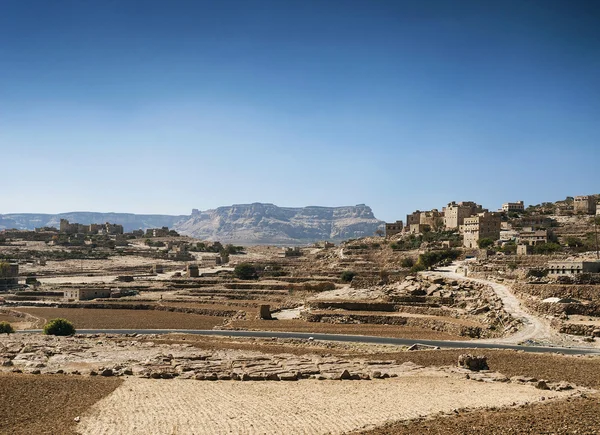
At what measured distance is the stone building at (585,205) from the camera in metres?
91.4

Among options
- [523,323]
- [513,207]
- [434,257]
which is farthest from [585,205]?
[523,323]

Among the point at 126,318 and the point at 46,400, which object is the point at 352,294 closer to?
the point at 126,318

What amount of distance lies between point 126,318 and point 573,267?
108ft

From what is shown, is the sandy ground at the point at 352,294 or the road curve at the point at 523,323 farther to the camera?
the sandy ground at the point at 352,294

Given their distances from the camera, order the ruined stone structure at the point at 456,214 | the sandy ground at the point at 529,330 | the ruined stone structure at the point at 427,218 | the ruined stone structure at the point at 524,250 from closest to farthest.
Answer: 1. the sandy ground at the point at 529,330
2. the ruined stone structure at the point at 524,250
3. the ruined stone structure at the point at 456,214
4. the ruined stone structure at the point at 427,218

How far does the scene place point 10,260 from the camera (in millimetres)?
98812

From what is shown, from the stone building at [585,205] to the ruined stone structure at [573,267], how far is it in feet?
169

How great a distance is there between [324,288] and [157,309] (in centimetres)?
1556

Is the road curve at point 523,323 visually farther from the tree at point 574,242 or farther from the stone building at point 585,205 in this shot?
the stone building at point 585,205

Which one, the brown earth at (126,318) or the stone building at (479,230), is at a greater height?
the stone building at (479,230)

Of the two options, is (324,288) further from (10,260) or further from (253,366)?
(10,260)

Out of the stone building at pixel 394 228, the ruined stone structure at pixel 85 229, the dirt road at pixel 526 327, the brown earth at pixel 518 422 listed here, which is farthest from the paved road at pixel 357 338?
the ruined stone structure at pixel 85 229

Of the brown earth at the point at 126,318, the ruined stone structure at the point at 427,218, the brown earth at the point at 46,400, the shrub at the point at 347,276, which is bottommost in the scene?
the brown earth at the point at 126,318

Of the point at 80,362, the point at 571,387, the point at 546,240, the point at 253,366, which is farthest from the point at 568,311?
the point at 546,240
